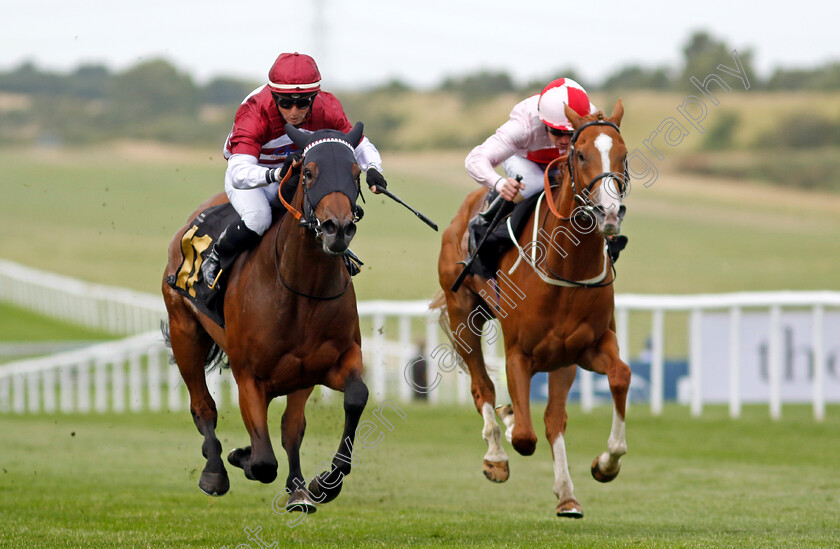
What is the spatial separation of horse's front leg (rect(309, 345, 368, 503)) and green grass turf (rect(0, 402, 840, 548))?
0.28 m

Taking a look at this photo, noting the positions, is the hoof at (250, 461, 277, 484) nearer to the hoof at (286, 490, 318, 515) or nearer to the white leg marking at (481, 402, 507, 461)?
the hoof at (286, 490, 318, 515)

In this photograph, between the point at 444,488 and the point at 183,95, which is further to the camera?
the point at 183,95

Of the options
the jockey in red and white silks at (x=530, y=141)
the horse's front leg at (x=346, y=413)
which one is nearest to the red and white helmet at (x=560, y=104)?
the jockey in red and white silks at (x=530, y=141)

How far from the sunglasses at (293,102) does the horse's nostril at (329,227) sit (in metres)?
1.13

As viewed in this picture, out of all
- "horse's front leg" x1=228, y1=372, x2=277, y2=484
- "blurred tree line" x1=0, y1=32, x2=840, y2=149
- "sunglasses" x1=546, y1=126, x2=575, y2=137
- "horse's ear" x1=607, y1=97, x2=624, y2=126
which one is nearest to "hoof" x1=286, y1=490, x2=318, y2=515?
"horse's front leg" x1=228, y1=372, x2=277, y2=484

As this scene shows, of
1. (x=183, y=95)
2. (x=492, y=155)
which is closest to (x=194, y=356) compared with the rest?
(x=492, y=155)

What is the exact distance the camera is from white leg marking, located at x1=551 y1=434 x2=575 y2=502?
655cm

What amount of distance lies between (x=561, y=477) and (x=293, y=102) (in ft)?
8.01

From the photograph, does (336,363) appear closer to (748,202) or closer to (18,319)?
(18,319)

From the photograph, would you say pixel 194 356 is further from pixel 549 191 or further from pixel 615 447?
pixel 615 447

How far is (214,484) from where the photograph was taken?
21.9ft

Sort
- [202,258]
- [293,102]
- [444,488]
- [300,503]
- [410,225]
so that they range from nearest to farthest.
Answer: [293,102] < [300,503] < [202,258] < [444,488] < [410,225]

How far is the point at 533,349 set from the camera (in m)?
6.39

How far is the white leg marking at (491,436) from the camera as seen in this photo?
6.92m
